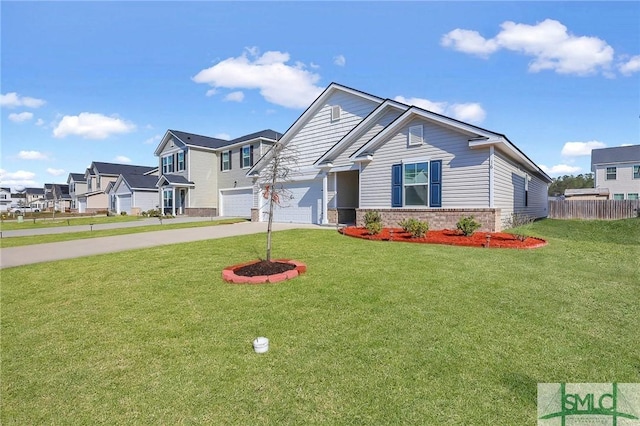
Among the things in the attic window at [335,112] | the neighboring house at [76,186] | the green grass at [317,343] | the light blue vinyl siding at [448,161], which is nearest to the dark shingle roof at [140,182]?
the neighboring house at [76,186]

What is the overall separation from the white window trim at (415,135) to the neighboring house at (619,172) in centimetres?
3152

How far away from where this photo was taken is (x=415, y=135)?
43.1ft

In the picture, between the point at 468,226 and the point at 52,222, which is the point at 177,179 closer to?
the point at 52,222

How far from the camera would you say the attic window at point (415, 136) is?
13.0 metres

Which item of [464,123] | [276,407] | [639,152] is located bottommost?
[276,407]

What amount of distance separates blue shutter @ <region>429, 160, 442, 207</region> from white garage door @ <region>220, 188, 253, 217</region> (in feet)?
52.4

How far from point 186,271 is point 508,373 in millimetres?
5948

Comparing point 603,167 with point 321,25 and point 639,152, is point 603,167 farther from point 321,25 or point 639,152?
point 321,25

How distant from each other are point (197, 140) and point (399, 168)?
2479 centimetres

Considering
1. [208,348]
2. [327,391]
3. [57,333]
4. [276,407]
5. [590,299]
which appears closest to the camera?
[276,407]

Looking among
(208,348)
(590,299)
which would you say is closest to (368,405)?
(208,348)

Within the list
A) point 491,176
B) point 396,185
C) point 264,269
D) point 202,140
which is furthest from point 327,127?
point 202,140

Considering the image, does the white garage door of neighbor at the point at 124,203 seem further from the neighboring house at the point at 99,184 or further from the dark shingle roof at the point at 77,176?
the dark shingle roof at the point at 77,176

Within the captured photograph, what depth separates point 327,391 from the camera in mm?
2625
